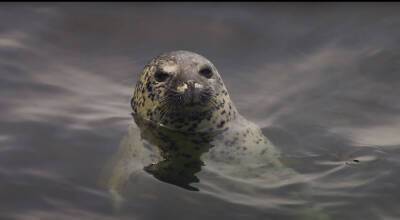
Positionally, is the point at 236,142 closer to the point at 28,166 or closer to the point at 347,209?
the point at 347,209

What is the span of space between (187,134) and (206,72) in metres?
0.57

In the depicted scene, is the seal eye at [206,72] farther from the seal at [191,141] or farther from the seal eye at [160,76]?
the seal eye at [160,76]

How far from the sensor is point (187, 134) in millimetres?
7141

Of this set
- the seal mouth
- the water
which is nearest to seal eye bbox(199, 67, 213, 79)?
the seal mouth

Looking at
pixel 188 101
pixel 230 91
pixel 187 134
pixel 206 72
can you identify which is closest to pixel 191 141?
pixel 187 134

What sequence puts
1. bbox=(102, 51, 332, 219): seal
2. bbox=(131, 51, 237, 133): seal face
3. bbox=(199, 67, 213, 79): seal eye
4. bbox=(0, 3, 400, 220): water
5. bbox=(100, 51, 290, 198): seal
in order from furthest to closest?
1. bbox=(199, 67, 213, 79): seal eye
2. bbox=(131, 51, 237, 133): seal face
3. bbox=(100, 51, 290, 198): seal
4. bbox=(102, 51, 332, 219): seal
5. bbox=(0, 3, 400, 220): water

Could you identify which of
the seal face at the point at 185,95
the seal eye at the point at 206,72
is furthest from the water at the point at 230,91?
the seal eye at the point at 206,72

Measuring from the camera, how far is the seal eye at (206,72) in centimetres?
693

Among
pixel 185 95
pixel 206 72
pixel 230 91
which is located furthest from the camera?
pixel 230 91

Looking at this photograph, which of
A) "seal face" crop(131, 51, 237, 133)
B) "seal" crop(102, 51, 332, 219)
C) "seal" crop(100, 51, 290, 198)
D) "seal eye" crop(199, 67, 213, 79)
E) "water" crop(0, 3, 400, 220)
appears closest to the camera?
"water" crop(0, 3, 400, 220)

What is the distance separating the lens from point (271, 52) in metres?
9.97

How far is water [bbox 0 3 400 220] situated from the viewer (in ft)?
20.4

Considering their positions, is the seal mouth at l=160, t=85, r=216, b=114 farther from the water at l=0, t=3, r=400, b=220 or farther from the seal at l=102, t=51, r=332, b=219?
the water at l=0, t=3, r=400, b=220

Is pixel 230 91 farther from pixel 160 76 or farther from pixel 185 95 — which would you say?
pixel 185 95
